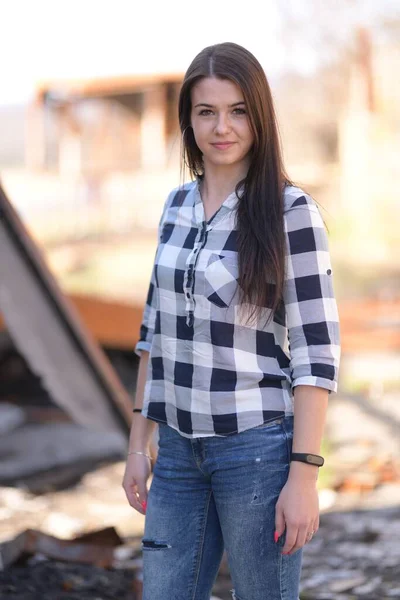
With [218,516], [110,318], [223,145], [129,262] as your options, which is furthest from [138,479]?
[129,262]

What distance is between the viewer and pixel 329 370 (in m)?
1.89

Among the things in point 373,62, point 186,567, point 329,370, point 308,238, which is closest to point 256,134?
point 308,238

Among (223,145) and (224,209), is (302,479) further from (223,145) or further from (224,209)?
(223,145)

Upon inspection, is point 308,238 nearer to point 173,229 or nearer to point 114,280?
point 173,229

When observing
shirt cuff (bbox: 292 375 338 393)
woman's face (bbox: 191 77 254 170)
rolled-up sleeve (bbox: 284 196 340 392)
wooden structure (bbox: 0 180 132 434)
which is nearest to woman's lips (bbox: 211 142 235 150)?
woman's face (bbox: 191 77 254 170)

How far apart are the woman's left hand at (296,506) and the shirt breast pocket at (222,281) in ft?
1.33

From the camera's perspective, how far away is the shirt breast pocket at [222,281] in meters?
1.94

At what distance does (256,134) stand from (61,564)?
7.69 ft

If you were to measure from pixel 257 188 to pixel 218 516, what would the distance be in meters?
0.79

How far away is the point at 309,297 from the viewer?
1.91 m

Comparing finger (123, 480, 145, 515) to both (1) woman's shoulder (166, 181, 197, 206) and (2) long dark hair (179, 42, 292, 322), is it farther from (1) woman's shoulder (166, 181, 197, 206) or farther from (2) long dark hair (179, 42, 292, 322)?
(1) woman's shoulder (166, 181, 197, 206)

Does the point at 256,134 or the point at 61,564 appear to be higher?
the point at 256,134

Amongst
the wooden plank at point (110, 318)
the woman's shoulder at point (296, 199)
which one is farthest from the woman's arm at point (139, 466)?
the wooden plank at point (110, 318)

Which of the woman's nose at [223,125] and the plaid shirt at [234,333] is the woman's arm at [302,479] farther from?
the woman's nose at [223,125]
